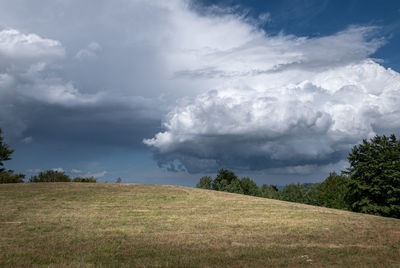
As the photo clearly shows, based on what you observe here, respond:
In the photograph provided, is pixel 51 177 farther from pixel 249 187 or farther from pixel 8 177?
pixel 249 187

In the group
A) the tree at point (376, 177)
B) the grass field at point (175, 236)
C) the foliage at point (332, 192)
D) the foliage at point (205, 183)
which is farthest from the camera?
the foliage at point (205, 183)

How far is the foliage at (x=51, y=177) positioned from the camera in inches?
3984

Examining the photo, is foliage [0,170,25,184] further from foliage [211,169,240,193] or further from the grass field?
foliage [211,169,240,193]

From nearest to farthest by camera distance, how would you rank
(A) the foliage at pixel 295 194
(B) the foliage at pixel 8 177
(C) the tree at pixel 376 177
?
1. (C) the tree at pixel 376 177
2. (B) the foliage at pixel 8 177
3. (A) the foliage at pixel 295 194

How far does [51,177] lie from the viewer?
103 meters

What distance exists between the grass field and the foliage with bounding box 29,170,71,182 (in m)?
60.5

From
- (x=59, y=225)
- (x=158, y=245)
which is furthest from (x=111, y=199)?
(x=158, y=245)

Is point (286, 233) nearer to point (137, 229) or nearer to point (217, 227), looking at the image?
point (217, 227)

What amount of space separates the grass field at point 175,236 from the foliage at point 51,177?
60494 millimetres

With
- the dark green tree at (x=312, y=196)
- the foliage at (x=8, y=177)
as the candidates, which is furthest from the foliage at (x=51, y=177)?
the dark green tree at (x=312, y=196)

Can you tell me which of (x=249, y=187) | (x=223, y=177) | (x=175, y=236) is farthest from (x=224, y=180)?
(x=175, y=236)

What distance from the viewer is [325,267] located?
15.4m

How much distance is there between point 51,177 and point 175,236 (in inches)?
3629

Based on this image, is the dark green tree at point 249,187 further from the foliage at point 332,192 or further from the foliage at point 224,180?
the foliage at point 332,192
